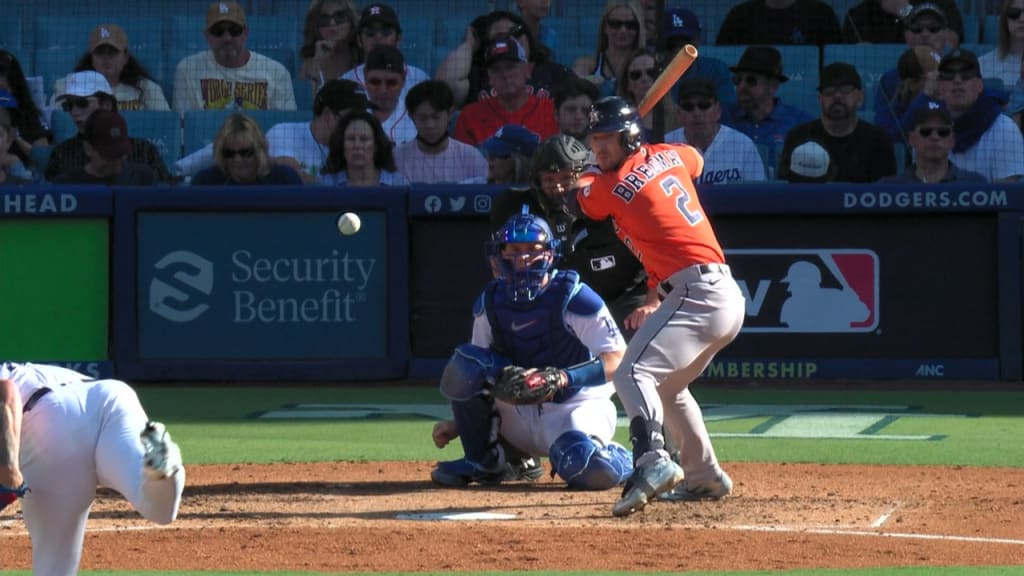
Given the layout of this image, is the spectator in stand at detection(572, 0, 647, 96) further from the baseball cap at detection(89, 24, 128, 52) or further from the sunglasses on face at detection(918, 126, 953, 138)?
Answer: the baseball cap at detection(89, 24, 128, 52)

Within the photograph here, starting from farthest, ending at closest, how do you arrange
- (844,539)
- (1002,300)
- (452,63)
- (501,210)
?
(452,63), (1002,300), (501,210), (844,539)

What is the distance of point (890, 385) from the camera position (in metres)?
11.1

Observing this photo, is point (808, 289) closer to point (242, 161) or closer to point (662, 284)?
point (242, 161)

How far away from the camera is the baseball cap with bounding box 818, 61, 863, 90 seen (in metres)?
11.2

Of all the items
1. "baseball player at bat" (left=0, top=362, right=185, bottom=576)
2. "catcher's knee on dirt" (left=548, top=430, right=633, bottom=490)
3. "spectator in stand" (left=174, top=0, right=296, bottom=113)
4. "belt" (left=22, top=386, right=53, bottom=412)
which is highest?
"spectator in stand" (left=174, top=0, right=296, bottom=113)

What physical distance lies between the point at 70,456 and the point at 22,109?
8749 mm

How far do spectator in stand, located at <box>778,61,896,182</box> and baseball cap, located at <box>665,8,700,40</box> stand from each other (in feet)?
4.38

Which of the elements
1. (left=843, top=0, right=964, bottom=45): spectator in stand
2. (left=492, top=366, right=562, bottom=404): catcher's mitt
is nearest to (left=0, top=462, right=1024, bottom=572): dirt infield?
(left=492, top=366, right=562, bottom=404): catcher's mitt

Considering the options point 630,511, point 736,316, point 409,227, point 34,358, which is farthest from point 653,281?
point 34,358

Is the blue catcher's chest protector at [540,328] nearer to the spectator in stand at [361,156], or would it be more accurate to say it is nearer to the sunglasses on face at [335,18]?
the spectator in stand at [361,156]

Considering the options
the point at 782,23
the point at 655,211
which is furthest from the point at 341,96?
the point at 655,211

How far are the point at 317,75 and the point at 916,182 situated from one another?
15.0ft

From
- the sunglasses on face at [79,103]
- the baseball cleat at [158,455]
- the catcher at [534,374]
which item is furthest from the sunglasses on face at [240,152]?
the baseball cleat at [158,455]

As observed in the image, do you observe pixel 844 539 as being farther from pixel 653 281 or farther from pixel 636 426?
pixel 653 281
